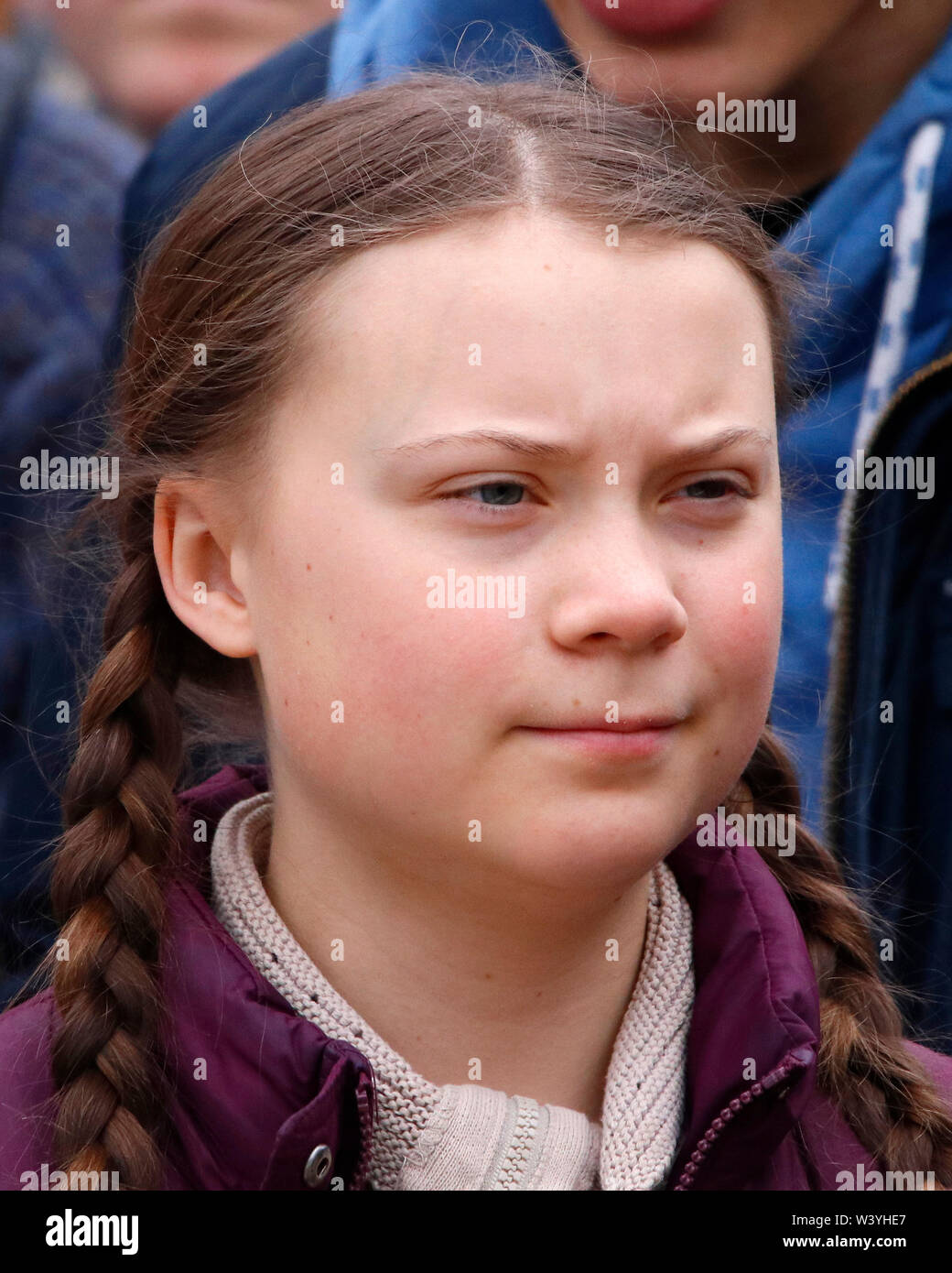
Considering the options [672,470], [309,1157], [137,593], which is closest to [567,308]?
[672,470]

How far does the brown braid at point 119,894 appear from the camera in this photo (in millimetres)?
1352

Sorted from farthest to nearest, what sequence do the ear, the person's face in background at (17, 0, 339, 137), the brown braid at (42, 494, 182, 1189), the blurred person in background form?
the person's face in background at (17, 0, 339, 137) → the blurred person in background → the ear → the brown braid at (42, 494, 182, 1189)

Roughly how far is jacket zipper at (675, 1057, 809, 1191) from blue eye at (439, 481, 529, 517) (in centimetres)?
60

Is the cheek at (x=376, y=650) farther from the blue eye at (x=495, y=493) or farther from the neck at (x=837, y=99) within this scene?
the neck at (x=837, y=99)

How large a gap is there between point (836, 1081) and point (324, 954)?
584mm

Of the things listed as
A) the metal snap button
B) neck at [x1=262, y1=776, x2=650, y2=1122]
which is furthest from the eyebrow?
the metal snap button

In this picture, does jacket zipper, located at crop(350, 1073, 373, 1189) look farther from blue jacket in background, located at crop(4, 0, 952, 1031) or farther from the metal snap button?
blue jacket in background, located at crop(4, 0, 952, 1031)

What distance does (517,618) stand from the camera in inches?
49.6

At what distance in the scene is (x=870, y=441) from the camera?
6.40 feet

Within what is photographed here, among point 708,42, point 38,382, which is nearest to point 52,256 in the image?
point 38,382

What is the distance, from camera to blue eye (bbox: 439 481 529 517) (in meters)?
1.28

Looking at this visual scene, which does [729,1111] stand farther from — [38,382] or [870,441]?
[38,382]

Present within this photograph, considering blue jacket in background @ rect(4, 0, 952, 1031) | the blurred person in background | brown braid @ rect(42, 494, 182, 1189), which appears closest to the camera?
brown braid @ rect(42, 494, 182, 1189)

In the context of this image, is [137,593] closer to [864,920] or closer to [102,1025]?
[102,1025]
